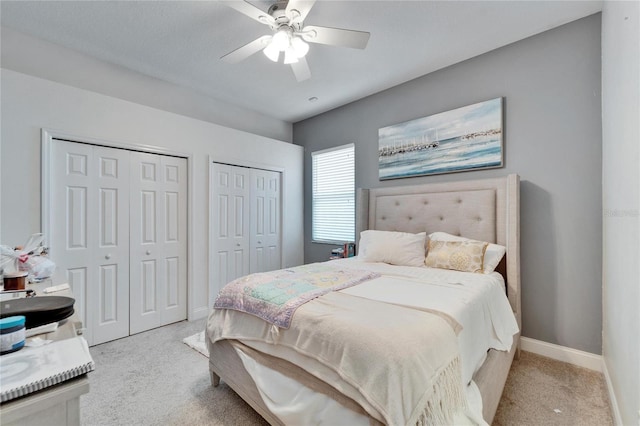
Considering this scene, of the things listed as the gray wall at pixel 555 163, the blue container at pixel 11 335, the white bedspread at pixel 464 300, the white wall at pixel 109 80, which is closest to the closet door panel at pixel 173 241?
the white wall at pixel 109 80

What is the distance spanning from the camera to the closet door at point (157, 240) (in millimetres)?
2891

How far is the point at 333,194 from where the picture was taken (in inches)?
162

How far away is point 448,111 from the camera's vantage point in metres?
2.88

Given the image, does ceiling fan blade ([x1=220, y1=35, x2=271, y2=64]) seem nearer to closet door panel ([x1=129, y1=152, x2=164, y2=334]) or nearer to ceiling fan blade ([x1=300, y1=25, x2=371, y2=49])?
ceiling fan blade ([x1=300, y1=25, x2=371, y2=49])

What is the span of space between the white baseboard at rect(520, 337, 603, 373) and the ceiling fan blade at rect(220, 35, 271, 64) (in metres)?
3.25

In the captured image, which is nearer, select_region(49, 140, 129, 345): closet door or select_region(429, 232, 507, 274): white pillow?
select_region(429, 232, 507, 274): white pillow

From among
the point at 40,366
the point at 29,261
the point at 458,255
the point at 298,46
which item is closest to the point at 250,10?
the point at 298,46

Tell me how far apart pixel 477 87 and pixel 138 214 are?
3.65 m

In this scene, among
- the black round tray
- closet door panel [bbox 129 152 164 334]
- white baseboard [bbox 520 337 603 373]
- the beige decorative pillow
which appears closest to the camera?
the black round tray

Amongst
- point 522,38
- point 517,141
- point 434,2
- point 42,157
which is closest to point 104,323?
point 42,157

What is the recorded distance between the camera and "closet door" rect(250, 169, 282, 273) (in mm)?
3889

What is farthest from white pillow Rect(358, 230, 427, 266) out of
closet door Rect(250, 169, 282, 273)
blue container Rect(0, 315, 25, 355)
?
blue container Rect(0, 315, 25, 355)

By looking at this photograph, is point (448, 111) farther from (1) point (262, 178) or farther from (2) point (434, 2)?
(1) point (262, 178)

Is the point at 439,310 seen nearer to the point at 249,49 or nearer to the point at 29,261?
the point at 249,49
